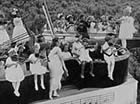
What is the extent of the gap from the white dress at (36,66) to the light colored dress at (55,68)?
18 centimetres

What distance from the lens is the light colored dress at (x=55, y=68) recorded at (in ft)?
18.3

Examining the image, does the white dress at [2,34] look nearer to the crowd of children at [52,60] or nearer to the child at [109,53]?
the crowd of children at [52,60]

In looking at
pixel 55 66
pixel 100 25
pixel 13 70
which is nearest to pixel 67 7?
pixel 100 25

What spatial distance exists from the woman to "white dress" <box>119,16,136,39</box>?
2.16 m

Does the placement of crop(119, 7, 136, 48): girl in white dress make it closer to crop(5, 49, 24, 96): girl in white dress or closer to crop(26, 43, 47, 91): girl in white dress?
crop(26, 43, 47, 91): girl in white dress

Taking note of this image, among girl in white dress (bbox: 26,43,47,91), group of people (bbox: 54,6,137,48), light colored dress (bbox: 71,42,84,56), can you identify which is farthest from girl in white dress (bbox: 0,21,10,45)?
group of people (bbox: 54,6,137,48)

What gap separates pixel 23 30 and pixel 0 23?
49 cm

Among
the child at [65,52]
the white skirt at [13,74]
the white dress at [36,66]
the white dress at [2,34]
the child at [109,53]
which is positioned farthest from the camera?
the white dress at [2,34]

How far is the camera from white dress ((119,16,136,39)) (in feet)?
23.7

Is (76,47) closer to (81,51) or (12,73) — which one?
(81,51)

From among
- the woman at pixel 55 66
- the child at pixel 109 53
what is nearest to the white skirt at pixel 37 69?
the woman at pixel 55 66

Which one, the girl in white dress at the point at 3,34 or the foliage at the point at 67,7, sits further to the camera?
the foliage at the point at 67,7

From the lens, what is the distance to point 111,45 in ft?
20.8

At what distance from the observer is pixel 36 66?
5.52m
